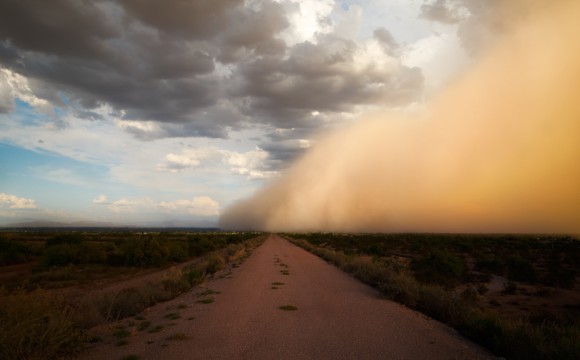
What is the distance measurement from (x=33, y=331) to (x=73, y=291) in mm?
15599

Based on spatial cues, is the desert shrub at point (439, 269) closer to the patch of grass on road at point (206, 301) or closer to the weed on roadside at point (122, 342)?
the patch of grass on road at point (206, 301)

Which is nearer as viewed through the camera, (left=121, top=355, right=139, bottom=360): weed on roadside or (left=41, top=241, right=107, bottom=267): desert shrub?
(left=121, top=355, right=139, bottom=360): weed on roadside

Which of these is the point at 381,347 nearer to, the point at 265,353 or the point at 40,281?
the point at 265,353

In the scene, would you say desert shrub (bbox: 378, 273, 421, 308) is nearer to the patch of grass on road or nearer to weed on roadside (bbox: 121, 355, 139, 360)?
the patch of grass on road

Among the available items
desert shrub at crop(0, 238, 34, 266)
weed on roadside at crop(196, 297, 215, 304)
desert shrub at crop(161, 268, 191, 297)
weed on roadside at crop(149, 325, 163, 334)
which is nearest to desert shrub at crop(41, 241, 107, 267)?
desert shrub at crop(0, 238, 34, 266)

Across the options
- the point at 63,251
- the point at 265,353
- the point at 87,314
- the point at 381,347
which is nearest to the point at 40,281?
the point at 63,251

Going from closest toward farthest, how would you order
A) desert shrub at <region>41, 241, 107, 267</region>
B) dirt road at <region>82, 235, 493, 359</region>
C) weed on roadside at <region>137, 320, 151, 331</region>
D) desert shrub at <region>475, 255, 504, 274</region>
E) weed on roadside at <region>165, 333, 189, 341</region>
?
dirt road at <region>82, 235, 493, 359</region> → weed on roadside at <region>165, 333, 189, 341</region> → weed on roadside at <region>137, 320, 151, 331</region> → desert shrub at <region>475, 255, 504, 274</region> → desert shrub at <region>41, 241, 107, 267</region>

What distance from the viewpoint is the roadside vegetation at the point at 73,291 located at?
6.65 m

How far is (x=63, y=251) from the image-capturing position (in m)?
31.7

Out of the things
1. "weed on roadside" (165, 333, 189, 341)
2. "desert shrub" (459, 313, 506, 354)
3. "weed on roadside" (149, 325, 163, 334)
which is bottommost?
"weed on roadside" (149, 325, 163, 334)

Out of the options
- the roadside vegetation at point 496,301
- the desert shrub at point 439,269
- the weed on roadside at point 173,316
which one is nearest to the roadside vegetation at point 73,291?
the weed on roadside at point 173,316

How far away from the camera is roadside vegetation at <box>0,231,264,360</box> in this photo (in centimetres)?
665

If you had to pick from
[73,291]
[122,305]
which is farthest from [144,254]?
[122,305]

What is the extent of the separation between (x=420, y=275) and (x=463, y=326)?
1419 cm
